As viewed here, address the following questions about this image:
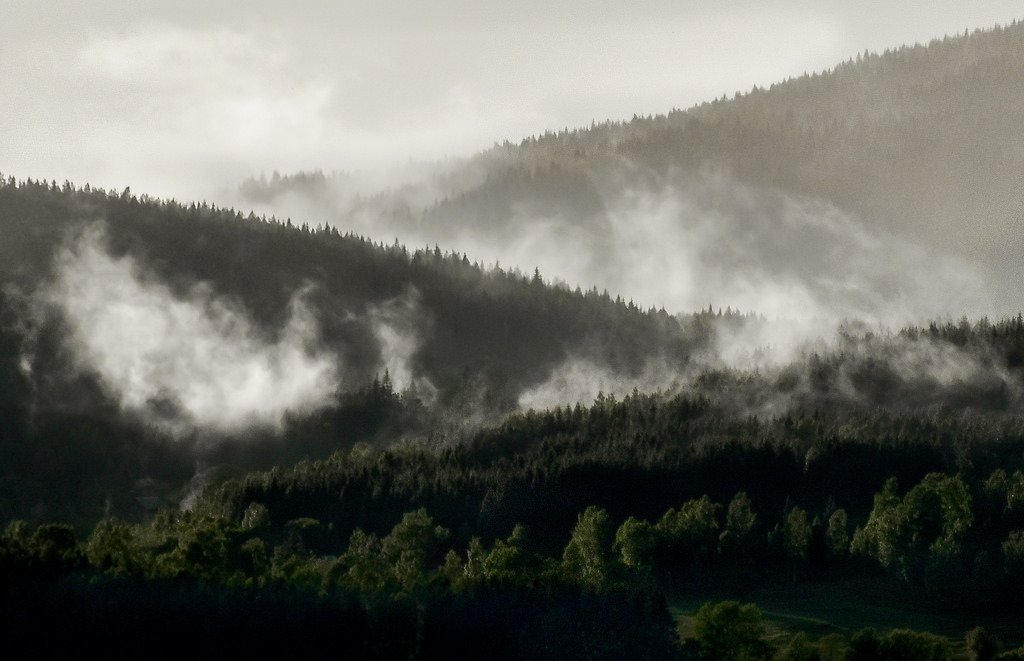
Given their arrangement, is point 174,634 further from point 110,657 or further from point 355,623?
point 355,623

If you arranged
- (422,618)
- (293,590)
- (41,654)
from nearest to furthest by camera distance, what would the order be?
(41,654) → (422,618) → (293,590)

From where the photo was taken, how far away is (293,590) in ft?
653

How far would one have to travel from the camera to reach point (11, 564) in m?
195

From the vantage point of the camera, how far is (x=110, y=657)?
582ft

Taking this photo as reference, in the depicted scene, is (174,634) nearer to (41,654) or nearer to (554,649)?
(41,654)

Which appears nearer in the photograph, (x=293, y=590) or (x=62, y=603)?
(x=62, y=603)

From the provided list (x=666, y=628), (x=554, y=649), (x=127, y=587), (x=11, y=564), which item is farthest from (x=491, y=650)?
(x=11, y=564)

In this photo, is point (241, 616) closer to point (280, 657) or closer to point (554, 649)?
point (280, 657)

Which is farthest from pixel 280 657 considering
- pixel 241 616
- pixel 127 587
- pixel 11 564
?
pixel 11 564

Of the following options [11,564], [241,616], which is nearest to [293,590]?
[241,616]

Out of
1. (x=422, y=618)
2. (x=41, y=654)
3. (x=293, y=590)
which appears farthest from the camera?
(x=293, y=590)

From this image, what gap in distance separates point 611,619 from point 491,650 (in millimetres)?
16872

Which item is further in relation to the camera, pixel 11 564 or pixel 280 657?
pixel 11 564

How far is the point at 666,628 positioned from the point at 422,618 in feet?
91.6
